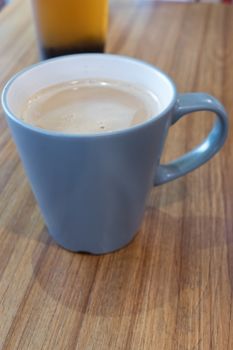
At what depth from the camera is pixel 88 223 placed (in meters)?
0.44

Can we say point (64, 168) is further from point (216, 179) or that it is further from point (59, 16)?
point (59, 16)

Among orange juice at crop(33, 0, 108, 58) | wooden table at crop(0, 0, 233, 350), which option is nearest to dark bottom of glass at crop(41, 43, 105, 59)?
orange juice at crop(33, 0, 108, 58)

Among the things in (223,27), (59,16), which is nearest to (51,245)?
(59,16)

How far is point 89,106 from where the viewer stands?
48cm

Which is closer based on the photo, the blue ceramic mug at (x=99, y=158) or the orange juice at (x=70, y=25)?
the blue ceramic mug at (x=99, y=158)

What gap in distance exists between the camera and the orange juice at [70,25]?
67 cm

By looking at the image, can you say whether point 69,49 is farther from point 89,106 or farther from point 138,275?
point 138,275

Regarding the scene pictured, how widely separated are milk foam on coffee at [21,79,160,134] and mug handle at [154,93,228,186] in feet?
0.16

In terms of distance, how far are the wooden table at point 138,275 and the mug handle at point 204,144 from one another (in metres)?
0.06

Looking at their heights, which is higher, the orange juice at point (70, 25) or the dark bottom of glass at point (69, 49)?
the orange juice at point (70, 25)

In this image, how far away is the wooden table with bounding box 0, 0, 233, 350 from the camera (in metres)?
0.39

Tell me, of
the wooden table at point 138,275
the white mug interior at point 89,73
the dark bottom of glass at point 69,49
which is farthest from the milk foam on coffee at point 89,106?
the dark bottom of glass at point 69,49

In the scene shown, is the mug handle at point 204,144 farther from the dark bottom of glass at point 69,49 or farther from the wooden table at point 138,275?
the dark bottom of glass at point 69,49

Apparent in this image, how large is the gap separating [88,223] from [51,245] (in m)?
0.07
